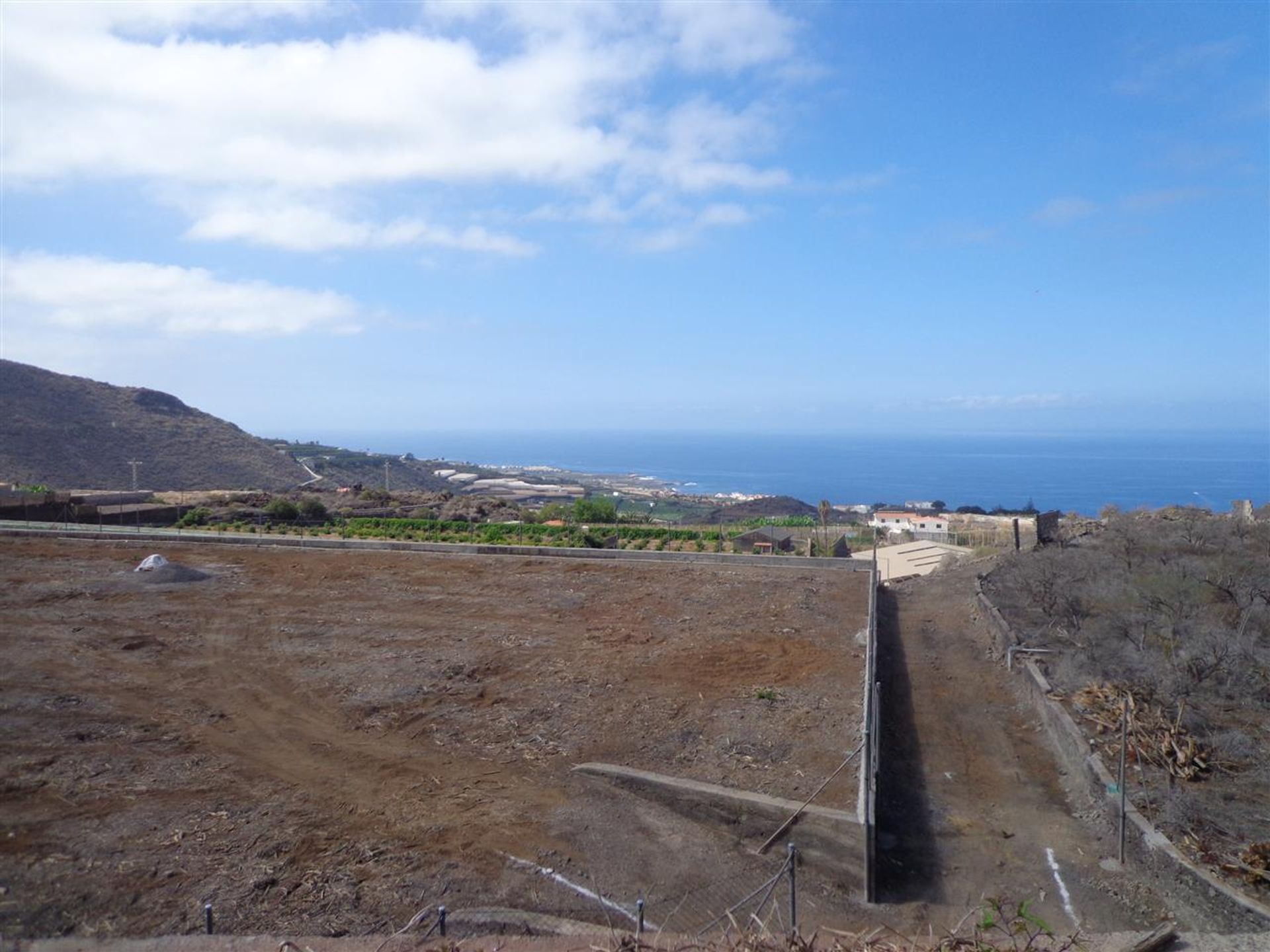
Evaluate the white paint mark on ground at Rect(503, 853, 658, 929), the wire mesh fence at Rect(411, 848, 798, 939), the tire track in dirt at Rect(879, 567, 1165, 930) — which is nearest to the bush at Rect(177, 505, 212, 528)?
the tire track in dirt at Rect(879, 567, 1165, 930)

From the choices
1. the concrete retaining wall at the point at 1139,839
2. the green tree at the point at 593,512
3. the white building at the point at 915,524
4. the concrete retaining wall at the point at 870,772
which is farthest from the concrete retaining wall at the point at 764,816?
the white building at the point at 915,524

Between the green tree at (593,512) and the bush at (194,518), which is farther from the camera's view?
the green tree at (593,512)

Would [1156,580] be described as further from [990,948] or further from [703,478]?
[703,478]

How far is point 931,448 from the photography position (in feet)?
638

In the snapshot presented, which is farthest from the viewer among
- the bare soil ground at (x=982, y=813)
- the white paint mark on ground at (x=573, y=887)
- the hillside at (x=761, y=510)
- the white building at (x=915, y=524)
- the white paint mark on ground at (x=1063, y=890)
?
the hillside at (x=761, y=510)

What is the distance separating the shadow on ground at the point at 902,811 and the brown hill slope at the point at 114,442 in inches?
1887

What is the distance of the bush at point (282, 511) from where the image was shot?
2742cm

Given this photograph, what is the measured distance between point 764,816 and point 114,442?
2296 inches

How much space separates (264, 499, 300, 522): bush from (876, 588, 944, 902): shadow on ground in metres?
20.4

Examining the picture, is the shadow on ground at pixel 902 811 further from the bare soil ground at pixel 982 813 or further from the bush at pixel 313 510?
the bush at pixel 313 510

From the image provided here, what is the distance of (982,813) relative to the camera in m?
8.58

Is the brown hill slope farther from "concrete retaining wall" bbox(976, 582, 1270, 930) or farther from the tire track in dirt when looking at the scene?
"concrete retaining wall" bbox(976, 582, 1270, 930)

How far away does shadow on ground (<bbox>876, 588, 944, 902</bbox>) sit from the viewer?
23.4 ft

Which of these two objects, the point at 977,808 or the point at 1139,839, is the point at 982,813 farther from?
the point at 1139,839
